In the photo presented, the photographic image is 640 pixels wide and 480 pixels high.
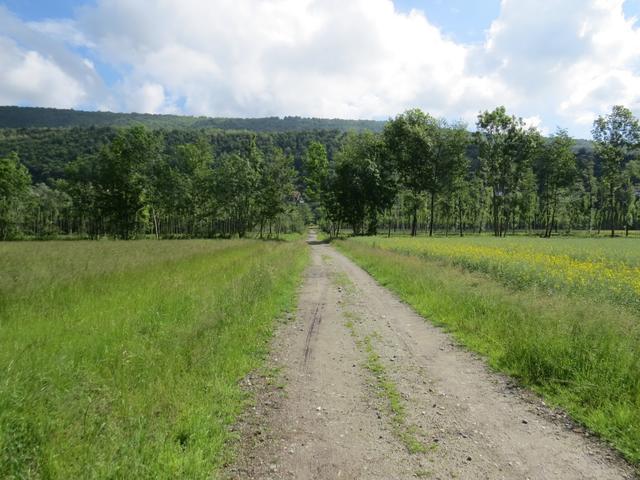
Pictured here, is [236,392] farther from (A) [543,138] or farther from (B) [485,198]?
(B) [485,198]

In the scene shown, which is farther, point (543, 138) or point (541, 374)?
point (543, 138)

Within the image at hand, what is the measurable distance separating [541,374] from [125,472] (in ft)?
20.5

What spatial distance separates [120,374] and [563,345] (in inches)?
287

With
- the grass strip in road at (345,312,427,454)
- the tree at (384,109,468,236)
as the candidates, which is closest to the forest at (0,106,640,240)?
the tree at (384,109,468,236)

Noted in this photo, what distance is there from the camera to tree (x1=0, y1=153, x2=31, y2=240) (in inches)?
2584

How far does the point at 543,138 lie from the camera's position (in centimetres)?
6631

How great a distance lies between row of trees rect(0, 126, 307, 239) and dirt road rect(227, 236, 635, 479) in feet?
173

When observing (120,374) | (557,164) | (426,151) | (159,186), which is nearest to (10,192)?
(159,186)

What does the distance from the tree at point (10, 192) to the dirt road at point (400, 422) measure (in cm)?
7928

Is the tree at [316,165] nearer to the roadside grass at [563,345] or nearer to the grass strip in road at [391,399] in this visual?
Answer: the roadside grass at [563,345]

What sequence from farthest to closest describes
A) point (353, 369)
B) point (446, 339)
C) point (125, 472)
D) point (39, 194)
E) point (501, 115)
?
point (39, 194)
point (501, 115)
point (446, 339)
point (353, 369)
point (125, 472)

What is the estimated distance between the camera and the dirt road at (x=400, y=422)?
396cm

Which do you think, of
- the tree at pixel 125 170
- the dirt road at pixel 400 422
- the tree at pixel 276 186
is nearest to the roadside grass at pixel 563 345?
the dirt road at pixel 400 422

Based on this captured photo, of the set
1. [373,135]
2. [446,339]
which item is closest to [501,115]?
[373,135]
